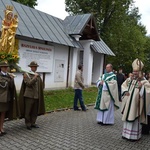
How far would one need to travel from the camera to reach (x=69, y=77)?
16.9 meters

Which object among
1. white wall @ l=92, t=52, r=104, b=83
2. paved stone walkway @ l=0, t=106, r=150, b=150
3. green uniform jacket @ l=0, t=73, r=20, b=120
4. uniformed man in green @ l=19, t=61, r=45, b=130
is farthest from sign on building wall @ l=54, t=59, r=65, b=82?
green uniform jacket @ l=0, t=73, r=20, b=120

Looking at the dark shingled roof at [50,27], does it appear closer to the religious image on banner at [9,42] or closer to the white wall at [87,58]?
the white wall at [87,58]

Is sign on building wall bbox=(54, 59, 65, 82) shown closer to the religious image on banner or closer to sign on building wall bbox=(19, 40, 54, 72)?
sign on building wall bbox=(19, 40, 54, 72)

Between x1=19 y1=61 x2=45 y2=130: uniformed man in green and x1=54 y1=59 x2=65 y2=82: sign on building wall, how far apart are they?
8.83m

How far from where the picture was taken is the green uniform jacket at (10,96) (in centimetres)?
577

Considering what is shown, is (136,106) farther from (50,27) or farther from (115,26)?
(115,26)

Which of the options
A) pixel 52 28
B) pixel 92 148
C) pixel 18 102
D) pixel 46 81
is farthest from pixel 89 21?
pixel 92 148

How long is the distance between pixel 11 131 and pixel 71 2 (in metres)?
27.7

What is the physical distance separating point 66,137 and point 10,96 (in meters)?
1.75

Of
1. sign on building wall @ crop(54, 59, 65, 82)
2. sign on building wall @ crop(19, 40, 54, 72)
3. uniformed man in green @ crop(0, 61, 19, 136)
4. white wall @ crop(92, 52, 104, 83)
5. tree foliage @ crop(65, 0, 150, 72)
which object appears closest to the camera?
uniformed man in green @ crop(0, 61, 19, 136)

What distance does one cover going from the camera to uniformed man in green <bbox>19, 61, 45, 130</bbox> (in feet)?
21.1

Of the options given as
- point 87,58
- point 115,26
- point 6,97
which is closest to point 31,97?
point 6,97

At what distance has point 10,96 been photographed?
602 cm

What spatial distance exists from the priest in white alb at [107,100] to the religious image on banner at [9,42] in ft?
9.69
